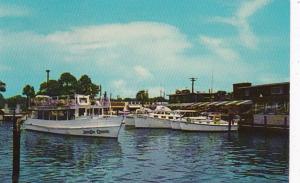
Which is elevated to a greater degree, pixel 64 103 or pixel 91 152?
pixel 64 103

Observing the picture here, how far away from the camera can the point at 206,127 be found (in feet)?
181

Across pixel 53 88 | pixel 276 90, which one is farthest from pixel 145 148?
pixel 53 88

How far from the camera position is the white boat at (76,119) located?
42.2m

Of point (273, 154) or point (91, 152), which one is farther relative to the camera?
point (91, 152)

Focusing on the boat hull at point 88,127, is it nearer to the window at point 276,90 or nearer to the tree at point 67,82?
the window at point 276,90

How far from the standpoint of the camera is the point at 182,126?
57.7 meters

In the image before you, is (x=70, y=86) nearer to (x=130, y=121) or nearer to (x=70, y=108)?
(x=130, y=121)

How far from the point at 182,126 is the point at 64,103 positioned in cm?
1756

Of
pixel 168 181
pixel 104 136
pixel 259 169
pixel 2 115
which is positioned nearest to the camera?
pixel 168 181
